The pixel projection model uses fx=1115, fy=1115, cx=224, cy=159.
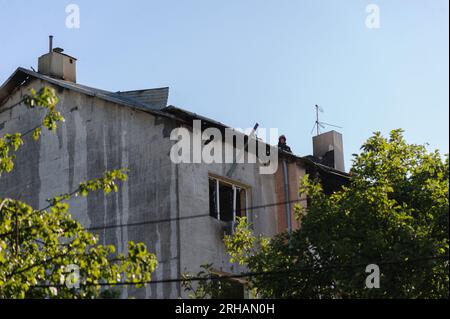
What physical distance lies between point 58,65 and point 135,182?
5.46 metres

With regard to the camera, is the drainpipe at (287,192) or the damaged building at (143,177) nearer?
the damaged building at (143,177)

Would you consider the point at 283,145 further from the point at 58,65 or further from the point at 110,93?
the point at 58,65

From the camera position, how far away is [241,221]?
24234 mm

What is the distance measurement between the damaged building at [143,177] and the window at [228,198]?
0.02 m

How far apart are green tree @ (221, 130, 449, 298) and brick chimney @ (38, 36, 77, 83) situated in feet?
30.6

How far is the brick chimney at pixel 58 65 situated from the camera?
2991 centimetres

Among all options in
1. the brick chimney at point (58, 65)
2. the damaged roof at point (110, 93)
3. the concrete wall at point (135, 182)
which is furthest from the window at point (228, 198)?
the brick chimney at point (58, 65)

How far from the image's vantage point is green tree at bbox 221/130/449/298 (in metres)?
20.3

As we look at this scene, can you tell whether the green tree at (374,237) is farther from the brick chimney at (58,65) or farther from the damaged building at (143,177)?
the brick chimney at (58,65)
